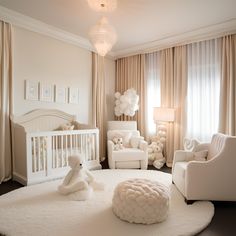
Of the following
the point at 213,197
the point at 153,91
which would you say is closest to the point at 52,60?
the point at 153,91

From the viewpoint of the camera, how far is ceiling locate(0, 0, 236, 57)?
291 cm

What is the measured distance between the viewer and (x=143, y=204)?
1859mm

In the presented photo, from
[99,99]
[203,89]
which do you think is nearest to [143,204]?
[203,89]

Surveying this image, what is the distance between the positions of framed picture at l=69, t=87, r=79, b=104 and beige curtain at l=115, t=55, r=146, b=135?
134 centimetres

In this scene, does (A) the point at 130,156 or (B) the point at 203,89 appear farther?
(B) the point at 203,89

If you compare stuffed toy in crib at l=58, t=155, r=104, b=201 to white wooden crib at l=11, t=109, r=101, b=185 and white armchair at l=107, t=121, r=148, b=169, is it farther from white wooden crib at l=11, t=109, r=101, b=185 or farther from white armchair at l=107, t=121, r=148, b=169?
white armchair at l=107, t=121, r=148, b=169

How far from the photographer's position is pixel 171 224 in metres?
1.89

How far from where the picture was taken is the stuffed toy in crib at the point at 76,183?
2453mm

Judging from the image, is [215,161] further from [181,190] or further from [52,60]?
[52,60]

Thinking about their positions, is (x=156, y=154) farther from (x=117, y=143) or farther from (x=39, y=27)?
(x=39, y=27)

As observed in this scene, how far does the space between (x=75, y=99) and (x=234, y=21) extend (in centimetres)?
324

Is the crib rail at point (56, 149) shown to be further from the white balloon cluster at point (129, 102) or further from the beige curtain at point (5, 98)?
the white balloon cluster at point (129, 102)

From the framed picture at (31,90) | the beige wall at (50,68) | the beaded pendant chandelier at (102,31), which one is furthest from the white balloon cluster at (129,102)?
the beaded pendant chandelier at (102,31)

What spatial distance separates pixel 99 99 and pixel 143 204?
3.23 m
